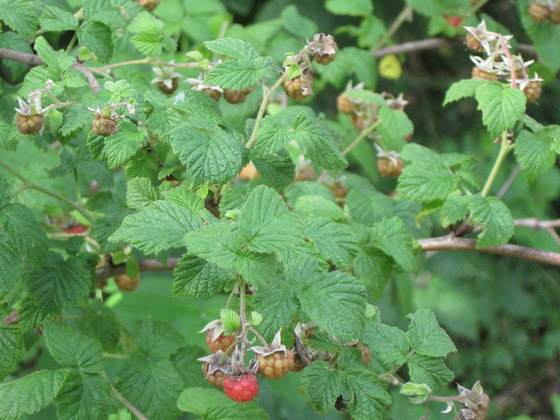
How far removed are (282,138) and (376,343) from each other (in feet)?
1.08

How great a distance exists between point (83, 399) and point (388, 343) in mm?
470

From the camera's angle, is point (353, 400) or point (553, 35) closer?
point (353, 400)

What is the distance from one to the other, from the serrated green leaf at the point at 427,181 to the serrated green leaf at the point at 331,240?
0.35 m

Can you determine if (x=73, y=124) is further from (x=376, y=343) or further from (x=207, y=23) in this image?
(x=207, y=23)

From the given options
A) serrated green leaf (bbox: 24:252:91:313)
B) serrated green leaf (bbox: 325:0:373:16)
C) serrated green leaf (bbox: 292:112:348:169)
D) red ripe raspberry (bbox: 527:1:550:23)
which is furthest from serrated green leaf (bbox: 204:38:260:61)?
red ripe raspberry (bbox: 527:1:550:23)

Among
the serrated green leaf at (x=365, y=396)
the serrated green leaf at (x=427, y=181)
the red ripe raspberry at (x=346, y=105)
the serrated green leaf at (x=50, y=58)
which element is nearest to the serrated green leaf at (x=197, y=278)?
the serrated green leaf at (x=365, y=396)

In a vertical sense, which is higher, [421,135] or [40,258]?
[40,258]

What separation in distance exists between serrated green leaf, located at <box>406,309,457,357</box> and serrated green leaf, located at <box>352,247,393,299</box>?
0.18m

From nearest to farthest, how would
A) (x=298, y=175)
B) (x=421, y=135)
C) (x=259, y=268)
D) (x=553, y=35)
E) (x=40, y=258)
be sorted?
(x=259, y=268)
(x=40, y=258)
(x=298, y=175)
(x=553, y=35)
(x=421, y=135)

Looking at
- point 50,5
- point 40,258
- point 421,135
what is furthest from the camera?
point 421,135

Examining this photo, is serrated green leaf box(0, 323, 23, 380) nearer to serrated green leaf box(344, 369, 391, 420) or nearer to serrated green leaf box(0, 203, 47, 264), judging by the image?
serrated green leaf box(0, 203, 47, 264)

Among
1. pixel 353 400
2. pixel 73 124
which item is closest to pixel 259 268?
pixel 353 400

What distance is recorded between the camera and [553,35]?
1.82 meters

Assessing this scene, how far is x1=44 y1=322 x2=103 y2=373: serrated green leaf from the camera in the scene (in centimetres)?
97
